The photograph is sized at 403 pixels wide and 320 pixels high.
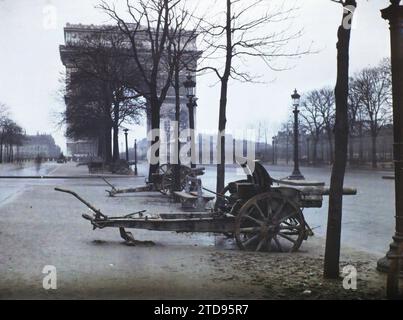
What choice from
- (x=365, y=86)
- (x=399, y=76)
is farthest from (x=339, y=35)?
(x=365, y=86)

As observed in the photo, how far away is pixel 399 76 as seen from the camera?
6.54m

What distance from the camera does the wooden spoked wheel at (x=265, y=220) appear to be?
8.68 meters

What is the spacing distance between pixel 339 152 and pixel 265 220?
247 cm

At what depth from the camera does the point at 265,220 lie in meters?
8.76

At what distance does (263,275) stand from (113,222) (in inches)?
117

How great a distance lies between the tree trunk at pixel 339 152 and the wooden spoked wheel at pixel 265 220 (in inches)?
83.7

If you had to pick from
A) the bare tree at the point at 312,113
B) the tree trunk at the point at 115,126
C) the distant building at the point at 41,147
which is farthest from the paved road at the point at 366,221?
the distant building at the point at 41,147

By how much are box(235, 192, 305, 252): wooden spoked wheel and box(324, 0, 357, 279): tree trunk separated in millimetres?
2127

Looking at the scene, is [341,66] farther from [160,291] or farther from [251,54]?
[251,54]

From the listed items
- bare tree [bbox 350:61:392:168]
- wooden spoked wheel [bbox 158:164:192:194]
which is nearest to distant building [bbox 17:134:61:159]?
bare tree [bbox 350:61:392:168]

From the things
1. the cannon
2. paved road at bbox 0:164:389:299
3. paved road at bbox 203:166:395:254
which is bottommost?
paved road at bbox 203:166:395:254

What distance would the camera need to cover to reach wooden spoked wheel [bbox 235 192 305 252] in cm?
868

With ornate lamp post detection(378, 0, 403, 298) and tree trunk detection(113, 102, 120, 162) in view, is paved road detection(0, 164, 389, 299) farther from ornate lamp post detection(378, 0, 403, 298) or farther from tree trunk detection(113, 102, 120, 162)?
tree trunk detection(113, 102, 120, 162)
